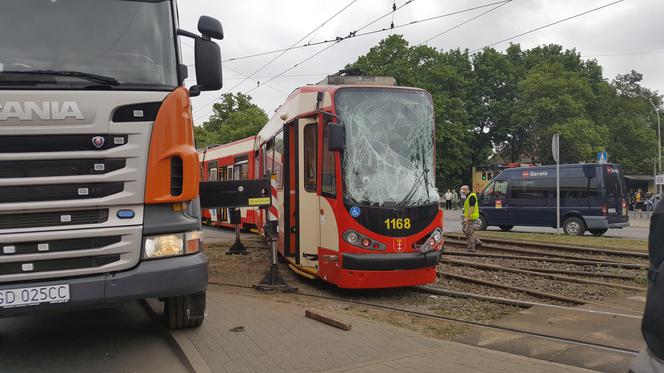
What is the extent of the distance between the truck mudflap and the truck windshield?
4.94ft

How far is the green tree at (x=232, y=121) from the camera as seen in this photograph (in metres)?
51.0

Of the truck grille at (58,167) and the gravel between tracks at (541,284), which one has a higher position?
the truck grille at (58,167)

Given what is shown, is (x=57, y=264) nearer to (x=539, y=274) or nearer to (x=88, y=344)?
(x=88, y=344)

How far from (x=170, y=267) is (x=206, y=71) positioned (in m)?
1.86

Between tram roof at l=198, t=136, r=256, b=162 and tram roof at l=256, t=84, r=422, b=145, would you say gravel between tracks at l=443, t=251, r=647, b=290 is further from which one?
tram roof at l=198, t=136, r=256, b=162

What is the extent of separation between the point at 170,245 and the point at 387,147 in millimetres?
4104

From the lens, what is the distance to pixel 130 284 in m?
4.34

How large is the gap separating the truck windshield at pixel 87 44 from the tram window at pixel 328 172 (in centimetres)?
331

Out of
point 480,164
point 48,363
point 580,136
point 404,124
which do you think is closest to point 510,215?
point 404,124

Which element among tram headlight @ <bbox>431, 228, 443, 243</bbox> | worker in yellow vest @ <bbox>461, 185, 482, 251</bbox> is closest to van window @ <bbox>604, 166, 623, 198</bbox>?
worker in yellow vest @ <bbox>461, 185, 482, 251</bbox>

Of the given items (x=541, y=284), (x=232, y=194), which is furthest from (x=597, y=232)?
(x=232, y=194)

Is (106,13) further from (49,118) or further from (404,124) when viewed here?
(404,124)

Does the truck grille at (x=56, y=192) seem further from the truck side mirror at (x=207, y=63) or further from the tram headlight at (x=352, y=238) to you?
the tram headlight at (x=352, y=238)

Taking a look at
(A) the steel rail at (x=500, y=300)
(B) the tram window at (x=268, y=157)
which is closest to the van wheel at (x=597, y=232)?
(B) the tram window at (x=268, y=157)
